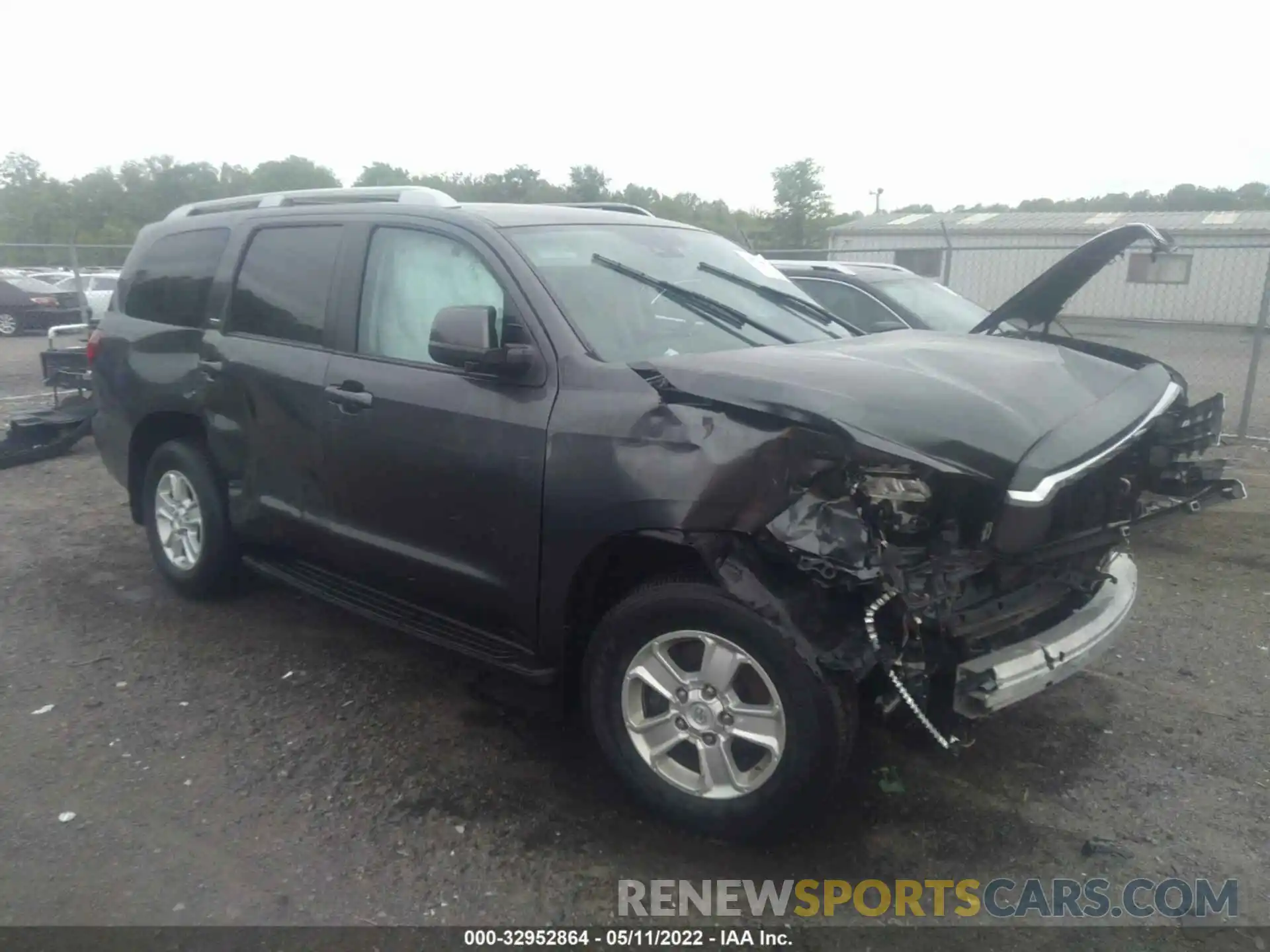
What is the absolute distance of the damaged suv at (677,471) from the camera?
9.10 ft

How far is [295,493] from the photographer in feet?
13.9

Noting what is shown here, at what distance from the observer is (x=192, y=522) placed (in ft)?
16.2

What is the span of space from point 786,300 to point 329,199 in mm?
2287

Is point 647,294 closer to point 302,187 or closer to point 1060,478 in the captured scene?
point 1060,478

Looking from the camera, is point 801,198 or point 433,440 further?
point 801,198

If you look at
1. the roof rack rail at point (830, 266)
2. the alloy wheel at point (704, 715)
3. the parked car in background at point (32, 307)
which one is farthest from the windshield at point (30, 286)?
the alloy wheel at point (704, 715)

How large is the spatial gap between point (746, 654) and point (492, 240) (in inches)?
70.2

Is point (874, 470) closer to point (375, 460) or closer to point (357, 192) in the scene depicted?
point (375, 460)

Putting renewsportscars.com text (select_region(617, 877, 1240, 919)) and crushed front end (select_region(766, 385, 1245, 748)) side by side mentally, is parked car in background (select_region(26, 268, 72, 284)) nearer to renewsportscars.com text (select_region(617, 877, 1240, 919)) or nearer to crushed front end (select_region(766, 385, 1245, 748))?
renewsportscars.com text (select_region(617, 877, 1240, 919))

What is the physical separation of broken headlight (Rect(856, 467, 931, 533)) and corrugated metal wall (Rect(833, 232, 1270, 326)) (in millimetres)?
21462

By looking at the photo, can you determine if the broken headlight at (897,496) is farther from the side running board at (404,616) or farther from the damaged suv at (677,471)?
the side running board at (404,616)

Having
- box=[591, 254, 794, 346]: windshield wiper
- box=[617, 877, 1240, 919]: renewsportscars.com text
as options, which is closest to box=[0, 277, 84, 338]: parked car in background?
box=[591, 254, 794, 346]: windshield wiper

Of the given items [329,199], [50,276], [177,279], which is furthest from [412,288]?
[50,276]

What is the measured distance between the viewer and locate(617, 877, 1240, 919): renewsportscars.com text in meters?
2.76
